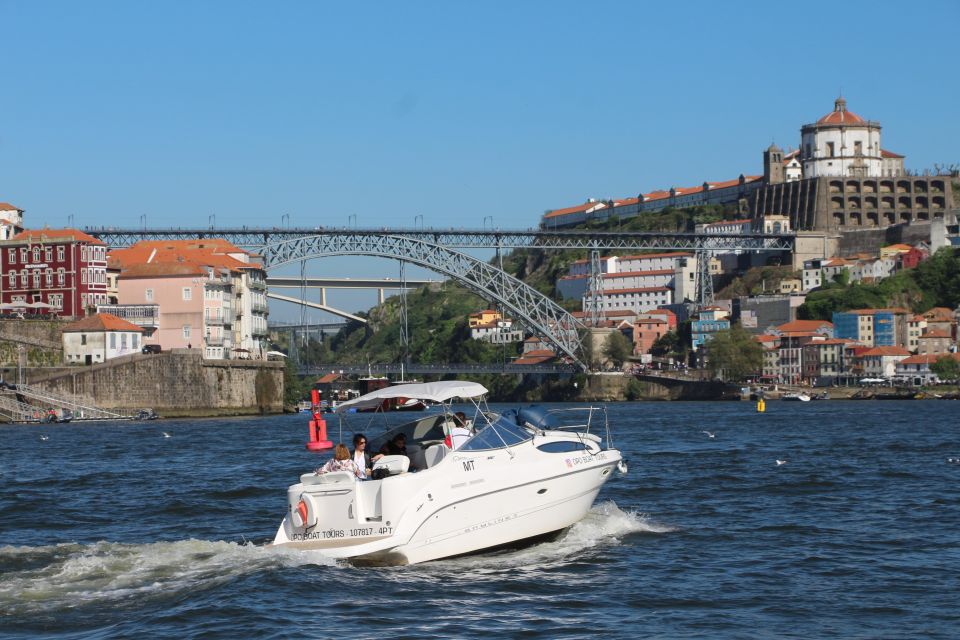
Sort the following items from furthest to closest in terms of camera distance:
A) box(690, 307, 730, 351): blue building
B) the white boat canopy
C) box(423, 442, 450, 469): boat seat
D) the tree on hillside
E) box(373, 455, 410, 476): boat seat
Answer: box(690, 307, 730, 351): blue building
the tree on hillside
the white boat canopy
box(423, 442, 450, 469): boat seat
box(373, 455, 410, 476): boat seat

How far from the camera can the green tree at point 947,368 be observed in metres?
107

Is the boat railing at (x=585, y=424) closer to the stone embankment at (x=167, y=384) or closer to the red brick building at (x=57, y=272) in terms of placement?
the stone embankment at (x=167, y=384)

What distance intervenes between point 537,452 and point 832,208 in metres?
122

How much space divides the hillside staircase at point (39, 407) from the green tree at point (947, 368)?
61653 mm

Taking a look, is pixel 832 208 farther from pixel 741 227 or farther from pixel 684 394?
pixel 684 394

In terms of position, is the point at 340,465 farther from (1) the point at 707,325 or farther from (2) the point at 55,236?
(1) the point at 707,325

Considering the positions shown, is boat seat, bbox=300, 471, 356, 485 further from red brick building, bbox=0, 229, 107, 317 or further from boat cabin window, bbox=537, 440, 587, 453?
red brick building, bbox=0, 229, 107, 317

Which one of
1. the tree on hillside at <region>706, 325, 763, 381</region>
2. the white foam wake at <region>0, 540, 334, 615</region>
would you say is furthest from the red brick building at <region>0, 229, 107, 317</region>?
the white foam wake at <region>0, 540, 334, 615</region>

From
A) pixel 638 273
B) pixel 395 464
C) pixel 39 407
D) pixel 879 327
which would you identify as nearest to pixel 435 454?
pixel 395 464

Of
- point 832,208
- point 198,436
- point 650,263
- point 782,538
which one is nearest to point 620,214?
point 650,263

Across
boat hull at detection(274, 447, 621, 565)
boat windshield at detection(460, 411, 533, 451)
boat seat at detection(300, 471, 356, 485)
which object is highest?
boat windshield at detection(460, 411, 533, 451)

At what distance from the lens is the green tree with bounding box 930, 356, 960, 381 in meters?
107

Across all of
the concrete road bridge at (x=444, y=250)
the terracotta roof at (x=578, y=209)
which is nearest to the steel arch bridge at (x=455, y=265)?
the concrete road bridge at (x=444, y=250)

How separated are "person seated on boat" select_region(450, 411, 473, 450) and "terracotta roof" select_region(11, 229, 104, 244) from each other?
6415 cm
